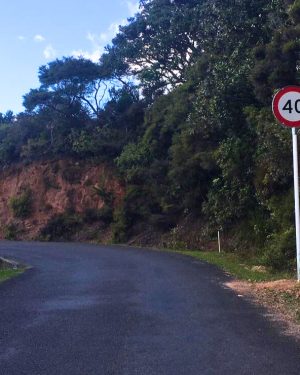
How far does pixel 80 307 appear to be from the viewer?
32.0 feet

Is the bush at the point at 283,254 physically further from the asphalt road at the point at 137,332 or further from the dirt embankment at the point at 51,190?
the dirt embankment at the point at 51,190

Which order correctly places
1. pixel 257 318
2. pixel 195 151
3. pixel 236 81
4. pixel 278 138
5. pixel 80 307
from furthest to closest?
pixel 195 151 → pixel 236 81 → pixel 278 138 → pixel 80 307 → pixel 257 318

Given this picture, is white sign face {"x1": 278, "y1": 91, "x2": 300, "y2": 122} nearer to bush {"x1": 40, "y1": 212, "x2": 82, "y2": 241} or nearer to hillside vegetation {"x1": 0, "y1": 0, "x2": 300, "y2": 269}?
hillside vegetation {"x1": 0, "y1": 0, "x2": 300, "y2": 269}

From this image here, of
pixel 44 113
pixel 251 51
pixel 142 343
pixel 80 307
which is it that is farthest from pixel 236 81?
pixel 44 113

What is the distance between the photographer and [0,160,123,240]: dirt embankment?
1777 inches

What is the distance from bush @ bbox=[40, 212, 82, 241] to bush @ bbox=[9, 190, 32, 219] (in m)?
3.83

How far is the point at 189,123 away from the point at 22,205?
24315 millimetres

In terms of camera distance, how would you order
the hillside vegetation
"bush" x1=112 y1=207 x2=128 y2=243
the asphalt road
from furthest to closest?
1. "bush" x1=112 y1=207 x2=128 y2=243
2. the hillside vegetation
3. the asphalt road

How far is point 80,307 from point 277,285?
397 centimetres

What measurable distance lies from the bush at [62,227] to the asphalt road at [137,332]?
103 feet

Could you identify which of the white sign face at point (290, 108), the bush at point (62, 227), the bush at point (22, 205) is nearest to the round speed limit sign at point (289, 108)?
the white sign face at point (290, 108)

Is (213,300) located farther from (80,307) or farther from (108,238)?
(108,238)

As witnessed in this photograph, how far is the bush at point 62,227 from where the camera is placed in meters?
44.5

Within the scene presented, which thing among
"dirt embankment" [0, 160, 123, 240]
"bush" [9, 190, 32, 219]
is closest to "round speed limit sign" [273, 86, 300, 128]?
"dirt embankment" [0, 160, 123, 240]
